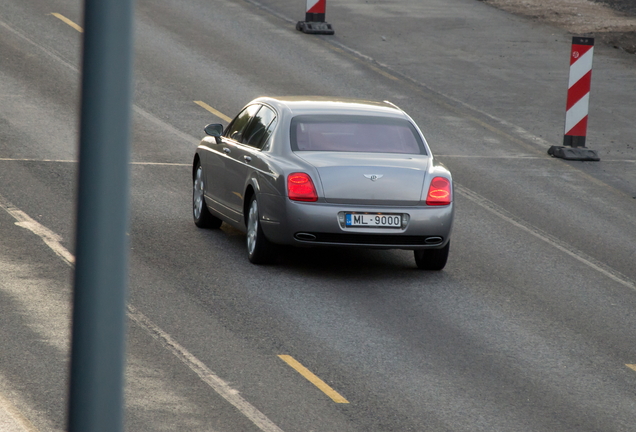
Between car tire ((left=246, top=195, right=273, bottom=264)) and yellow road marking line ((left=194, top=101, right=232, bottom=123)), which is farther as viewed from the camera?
yellow road marking line ((left=194, top=101, right=232, bottom=123))

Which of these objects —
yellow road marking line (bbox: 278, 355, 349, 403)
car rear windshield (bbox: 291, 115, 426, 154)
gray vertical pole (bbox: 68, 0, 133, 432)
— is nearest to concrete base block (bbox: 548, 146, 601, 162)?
car rear windshield (bbox: 291, 115, 426, 154)

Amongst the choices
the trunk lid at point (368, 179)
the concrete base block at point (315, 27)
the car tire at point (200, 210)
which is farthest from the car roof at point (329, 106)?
the concrete base block at point (315, 27)

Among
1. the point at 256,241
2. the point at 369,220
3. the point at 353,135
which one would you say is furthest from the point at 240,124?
the point at 369,220

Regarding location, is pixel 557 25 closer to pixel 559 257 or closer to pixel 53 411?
pixel 559 257

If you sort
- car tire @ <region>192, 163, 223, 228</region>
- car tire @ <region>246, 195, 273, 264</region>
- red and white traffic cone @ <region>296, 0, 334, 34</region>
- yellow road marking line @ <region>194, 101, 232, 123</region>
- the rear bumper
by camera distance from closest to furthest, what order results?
the rear bumper → car tire @ <region>246, 195, 273, 264</region> → car tire @ <region>192, 163, 223, 228</region> → yellow road marking line @ <region>194, 101, 232, 123</region> → red and white traffic cone @ <region>296, 0, 334, 34</region>

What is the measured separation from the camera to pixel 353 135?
1023 cm

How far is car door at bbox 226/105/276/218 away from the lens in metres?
10.4

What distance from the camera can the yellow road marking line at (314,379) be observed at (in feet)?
21.9

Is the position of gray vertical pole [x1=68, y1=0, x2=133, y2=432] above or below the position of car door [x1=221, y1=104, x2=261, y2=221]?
above

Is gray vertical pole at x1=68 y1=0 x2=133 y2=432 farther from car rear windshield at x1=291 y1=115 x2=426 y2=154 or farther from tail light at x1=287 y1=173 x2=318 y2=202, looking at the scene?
car rear windshield at x1=291 y1=115 x2=426 y2=154

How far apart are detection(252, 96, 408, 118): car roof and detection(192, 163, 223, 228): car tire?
1.37 meters

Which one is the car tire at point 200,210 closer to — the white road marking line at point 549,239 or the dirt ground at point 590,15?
the white road marking line at point 549,239

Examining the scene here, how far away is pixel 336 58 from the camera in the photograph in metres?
22.1

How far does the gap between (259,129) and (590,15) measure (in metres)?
18.4
